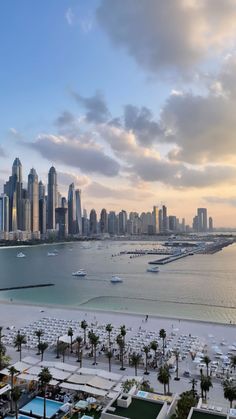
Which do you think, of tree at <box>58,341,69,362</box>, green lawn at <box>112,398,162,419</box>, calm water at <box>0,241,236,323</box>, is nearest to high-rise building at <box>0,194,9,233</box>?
calm water at <box>0,241,236,323</box>

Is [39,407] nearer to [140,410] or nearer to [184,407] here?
[140,410]

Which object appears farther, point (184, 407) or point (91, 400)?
point (91, 400)

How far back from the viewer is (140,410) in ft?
34.1

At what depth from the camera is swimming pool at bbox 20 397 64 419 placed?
13.6 metres

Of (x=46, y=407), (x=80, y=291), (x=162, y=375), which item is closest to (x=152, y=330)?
(x=162, y=375)

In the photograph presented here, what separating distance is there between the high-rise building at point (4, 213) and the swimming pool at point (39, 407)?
16945cm

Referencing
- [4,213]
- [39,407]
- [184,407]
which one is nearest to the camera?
[184,407]

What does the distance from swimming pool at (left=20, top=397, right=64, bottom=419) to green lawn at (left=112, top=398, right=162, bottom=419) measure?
14.3ft

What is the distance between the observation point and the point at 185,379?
16781mm

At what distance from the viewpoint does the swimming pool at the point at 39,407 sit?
13602mm

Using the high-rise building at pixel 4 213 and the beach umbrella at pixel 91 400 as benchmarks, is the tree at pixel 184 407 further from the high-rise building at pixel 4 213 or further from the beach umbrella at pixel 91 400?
the high-rise building at pixel 4 213

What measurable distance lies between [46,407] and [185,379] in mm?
6499

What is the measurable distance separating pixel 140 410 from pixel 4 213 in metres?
179

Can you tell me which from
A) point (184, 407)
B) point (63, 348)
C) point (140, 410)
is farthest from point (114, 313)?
point (184, 407)
